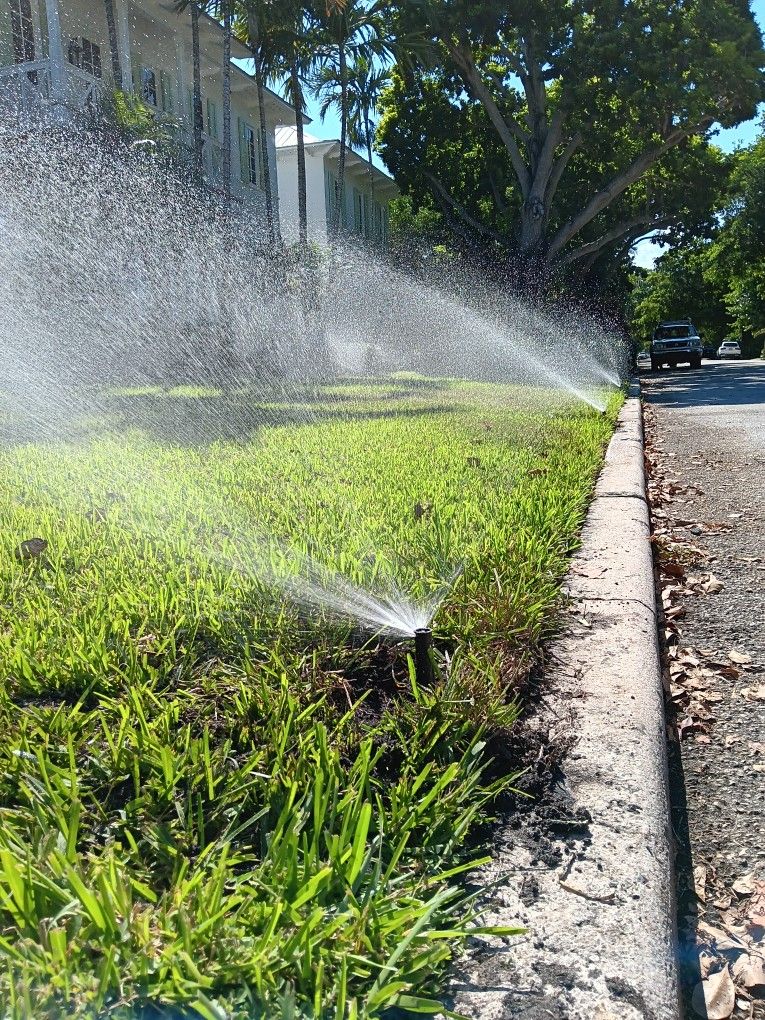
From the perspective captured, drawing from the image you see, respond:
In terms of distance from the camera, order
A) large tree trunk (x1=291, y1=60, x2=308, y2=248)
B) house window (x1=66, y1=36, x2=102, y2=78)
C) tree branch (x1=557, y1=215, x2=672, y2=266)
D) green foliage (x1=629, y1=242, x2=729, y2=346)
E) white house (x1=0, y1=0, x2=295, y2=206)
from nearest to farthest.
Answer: white house (x1=0, y1=0, x2=295, y2=206) → house window (x1=66, y1=36, x2=102, y2=78) → large tree trunk (x1=291, y1=60, x2=308, y2=248) → tree branch (x1=557, y1=215, x2=672, y2=266) → green foliage (x1=629, y1=242, x2=729, y2=346)

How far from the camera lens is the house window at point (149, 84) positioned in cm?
1944

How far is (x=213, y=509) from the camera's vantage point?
3.68 m

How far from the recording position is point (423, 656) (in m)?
1.91

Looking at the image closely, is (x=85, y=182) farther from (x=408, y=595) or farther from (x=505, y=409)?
(x=408, y=595)

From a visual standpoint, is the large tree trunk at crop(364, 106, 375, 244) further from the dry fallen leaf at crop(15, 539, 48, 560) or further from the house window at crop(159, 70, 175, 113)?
the dry fallen leaf at crop(15, 539, 48, 560)

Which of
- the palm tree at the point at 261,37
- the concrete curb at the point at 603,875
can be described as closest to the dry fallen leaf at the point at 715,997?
the concrete curb at the point at 603,875

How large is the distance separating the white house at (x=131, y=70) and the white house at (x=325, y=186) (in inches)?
259

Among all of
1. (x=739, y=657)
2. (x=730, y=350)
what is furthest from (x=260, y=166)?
(x=730, y=350)

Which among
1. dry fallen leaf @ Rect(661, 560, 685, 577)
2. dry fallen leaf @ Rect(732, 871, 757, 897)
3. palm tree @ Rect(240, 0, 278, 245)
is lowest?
dry fallen leaf @ Rect(732, 871, 757, 897)

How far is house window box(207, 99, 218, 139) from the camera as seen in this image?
23053mm

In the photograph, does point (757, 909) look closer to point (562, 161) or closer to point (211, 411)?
point (211, 411)

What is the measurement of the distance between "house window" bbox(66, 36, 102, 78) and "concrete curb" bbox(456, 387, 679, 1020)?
1866cm

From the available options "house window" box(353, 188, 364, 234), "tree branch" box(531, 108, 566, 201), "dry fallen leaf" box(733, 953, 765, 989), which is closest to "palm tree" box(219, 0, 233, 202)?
"tree branch" box(531, 108, 566, 201)

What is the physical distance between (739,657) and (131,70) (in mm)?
18917
